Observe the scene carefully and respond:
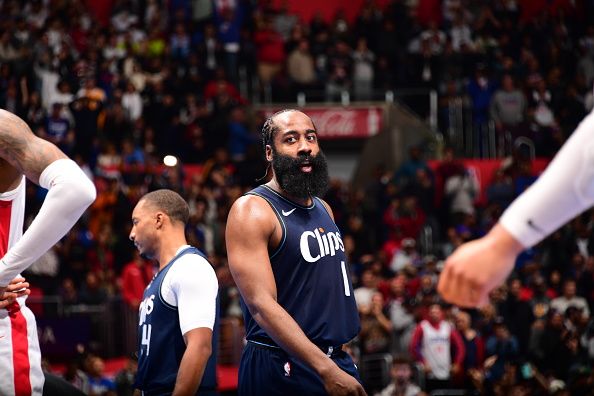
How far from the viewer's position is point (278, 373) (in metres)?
5.47

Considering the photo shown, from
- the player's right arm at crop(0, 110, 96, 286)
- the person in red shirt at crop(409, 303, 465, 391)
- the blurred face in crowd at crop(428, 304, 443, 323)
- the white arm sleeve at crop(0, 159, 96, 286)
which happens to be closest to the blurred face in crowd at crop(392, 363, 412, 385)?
the person in red shirt at crop(409, 303, 465, 391)

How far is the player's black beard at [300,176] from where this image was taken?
5680 mm

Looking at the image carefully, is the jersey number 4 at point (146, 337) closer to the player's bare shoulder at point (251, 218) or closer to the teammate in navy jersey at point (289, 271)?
the teammate in navy jersey at point (289, 271)

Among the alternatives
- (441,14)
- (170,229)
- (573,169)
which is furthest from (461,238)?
(573,169)

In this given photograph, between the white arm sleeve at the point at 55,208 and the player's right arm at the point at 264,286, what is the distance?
3.51ft

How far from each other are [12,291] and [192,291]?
989 mm

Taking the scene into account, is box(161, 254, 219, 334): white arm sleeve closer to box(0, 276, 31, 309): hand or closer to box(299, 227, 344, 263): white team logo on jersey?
box(299, 227, 344, 263): white team logo on jersey

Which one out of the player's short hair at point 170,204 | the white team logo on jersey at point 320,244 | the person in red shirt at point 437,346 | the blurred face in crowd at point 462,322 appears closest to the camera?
the white team logo on jersey at point 320,244

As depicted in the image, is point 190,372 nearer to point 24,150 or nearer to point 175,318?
point 175,318

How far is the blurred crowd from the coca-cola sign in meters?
0.86

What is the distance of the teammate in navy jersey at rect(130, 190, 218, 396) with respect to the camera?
17.5 feet

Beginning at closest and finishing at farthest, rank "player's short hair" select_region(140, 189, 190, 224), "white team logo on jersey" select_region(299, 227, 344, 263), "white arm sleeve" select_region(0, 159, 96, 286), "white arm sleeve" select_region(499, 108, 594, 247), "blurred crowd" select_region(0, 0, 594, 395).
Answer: "white arm sleeve" select_region(499, 108, 594, 247) → "white arm sleeve" select_region(0, 159, 96, 286) → "white team logo on jersey" select_region(299, 227, 344, 263) → "player's short hair" select_region(140, 189, 190, 224) → "blurred crowd" select_region(0, 0, 594, 395)

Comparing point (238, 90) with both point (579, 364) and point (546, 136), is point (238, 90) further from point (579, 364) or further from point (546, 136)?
point (579, 364)

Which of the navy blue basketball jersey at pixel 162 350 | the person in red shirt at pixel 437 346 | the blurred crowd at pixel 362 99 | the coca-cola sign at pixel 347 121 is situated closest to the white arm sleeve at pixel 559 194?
the navy blue basketball jersey at pixel 162 350
